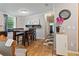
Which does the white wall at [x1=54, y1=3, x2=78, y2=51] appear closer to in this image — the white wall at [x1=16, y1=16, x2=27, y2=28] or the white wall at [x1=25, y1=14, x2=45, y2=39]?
the white wall at [x1=25, y1=14, x2=45, y2=39]

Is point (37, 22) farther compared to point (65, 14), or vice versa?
point (37, 22)

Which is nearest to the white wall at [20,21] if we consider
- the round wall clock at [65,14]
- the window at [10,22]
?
the window at [10,22]

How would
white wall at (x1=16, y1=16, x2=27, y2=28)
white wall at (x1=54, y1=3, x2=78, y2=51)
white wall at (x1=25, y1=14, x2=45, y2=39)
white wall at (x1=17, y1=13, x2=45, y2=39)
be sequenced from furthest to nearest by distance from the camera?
white wall at (x1=25, y1=14, x2=45, y2=39)
white wall at (x1=17, y1=13, x2=45, y2=39)
white wall at (x1=16, y1=16, x2=27, y2=28)
white wall at (x1=54, y1=3, x2=78, y2=51)

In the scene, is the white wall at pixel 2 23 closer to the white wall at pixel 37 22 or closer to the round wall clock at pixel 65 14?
the white wall at pixel 37 22

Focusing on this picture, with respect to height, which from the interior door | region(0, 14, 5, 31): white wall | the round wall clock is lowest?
the interior door

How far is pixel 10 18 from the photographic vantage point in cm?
381

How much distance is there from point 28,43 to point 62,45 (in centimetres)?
162

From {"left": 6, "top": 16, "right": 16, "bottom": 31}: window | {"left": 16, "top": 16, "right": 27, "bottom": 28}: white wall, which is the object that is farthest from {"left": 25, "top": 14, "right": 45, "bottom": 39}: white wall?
{"left": 6, "top": 16, "right": 16, "bottom": 31}: window

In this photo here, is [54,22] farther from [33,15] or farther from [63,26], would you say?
[33,15]

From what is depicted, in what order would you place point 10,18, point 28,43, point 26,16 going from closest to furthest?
point 10,18
point 26,16
point 28,43

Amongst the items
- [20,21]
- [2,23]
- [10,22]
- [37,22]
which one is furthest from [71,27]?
[2,23]

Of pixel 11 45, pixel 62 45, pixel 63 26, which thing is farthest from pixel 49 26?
pixel 11 45

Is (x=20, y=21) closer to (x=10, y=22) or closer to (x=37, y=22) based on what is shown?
(x=10, y=22)

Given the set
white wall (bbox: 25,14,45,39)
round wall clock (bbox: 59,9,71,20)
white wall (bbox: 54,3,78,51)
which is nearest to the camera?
white wall (bbox: 54,3,78,51)
